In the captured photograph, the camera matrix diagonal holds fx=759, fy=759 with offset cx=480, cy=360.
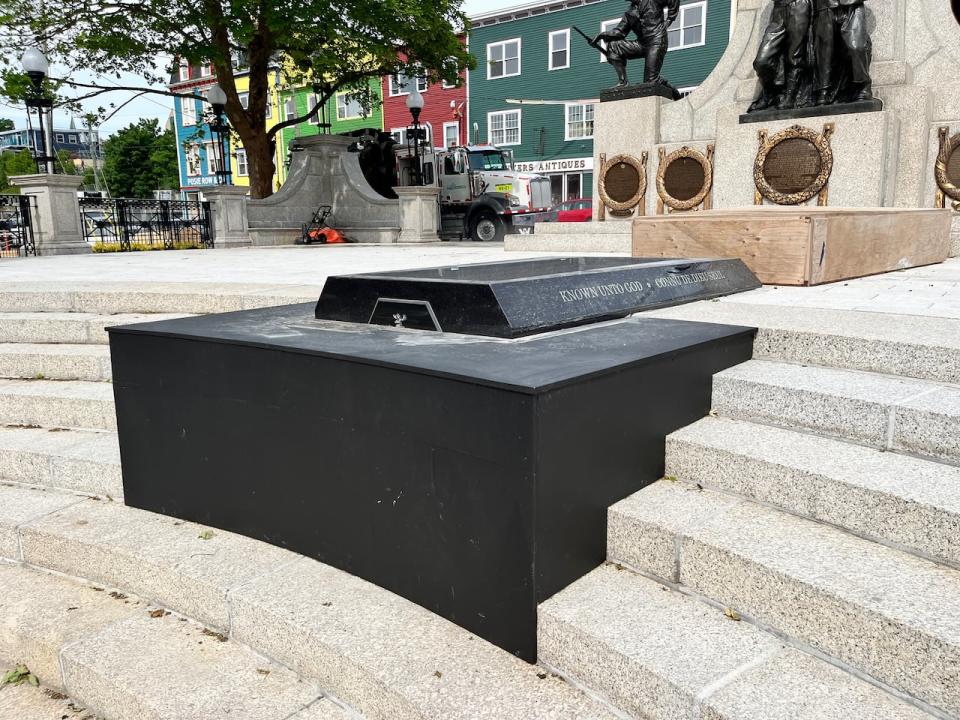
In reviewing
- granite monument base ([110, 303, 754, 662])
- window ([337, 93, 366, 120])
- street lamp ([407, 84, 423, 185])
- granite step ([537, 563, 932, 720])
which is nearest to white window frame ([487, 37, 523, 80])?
window ([337, 93, 366, 120])

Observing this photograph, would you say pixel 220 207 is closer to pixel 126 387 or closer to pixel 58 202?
pixel 58 202

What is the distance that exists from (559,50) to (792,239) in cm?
3022

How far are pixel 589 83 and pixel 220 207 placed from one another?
19.4m

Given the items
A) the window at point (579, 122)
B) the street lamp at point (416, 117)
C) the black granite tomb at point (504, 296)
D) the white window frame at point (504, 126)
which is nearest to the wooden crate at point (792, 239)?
the black granite tomb at point (504, 296)

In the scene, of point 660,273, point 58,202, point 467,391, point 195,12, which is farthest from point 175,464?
point 195,12

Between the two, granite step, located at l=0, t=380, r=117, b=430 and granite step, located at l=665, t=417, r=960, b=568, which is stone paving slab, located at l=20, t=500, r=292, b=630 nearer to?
granite step, located at l=0, t=380, r=117, b=430

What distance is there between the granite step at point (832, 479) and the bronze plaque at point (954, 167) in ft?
28.5

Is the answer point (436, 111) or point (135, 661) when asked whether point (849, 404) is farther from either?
point (436, 111)

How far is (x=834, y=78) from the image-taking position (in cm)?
1005

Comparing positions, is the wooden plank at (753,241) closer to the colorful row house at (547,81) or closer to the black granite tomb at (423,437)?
the black granite tomb at (423,437)

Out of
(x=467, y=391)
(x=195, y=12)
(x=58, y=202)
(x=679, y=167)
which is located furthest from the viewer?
(x=195, y=12)

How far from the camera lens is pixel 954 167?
9.59 m

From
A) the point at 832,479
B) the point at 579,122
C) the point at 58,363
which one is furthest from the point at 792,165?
the point at 579,122

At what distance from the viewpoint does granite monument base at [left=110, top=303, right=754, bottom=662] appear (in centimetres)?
220
